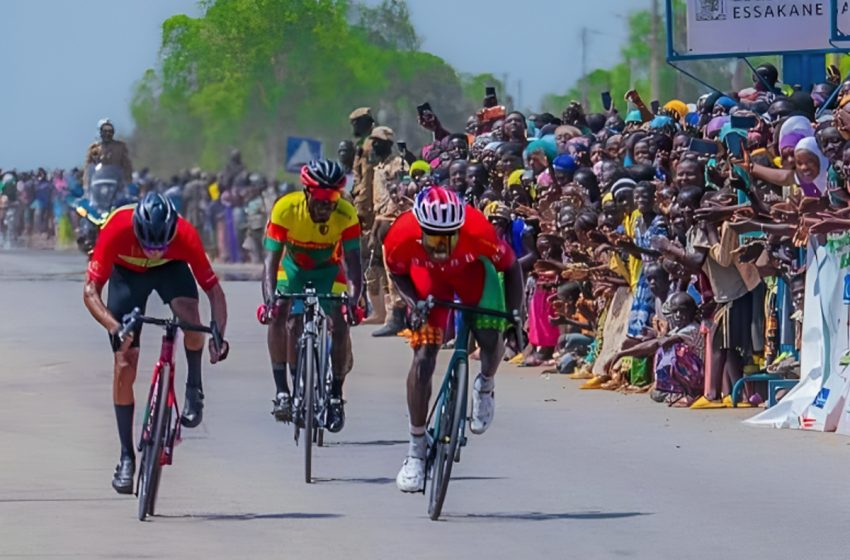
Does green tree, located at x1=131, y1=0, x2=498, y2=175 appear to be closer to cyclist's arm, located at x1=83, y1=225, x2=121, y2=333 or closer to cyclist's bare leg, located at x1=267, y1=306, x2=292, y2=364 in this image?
cyclist's bare leg, located at x1=267, y1=306, x2=292, y2=364

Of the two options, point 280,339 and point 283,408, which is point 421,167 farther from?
point 283,408

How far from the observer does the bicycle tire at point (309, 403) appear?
45.5ft

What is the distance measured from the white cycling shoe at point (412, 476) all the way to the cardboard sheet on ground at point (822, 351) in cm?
393

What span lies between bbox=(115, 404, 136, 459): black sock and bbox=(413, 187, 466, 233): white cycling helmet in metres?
1.79

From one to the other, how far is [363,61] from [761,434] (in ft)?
164

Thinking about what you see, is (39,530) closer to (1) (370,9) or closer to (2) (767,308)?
(2) (767,308)

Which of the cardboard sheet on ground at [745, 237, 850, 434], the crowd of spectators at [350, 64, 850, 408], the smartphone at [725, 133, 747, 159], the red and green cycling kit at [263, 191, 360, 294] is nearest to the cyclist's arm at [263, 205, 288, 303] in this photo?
the red and green cycling kit at [263, 191, 360, 294]

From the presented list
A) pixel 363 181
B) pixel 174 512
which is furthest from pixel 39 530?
pixel 363 181

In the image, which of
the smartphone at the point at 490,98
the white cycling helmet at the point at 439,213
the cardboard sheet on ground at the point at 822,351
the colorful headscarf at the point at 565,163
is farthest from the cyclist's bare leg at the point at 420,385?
the smartphone at the point at 490,98

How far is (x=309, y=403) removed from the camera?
1428 centimetres

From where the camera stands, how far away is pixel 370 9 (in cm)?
6350

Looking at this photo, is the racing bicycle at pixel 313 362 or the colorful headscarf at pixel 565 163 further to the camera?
the colorful headscarf at pixel 565 163

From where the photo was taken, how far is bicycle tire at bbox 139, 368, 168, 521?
1216 centimetres

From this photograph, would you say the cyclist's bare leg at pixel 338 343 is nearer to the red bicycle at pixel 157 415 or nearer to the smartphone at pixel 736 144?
the red bicycle at pixel 157 415
